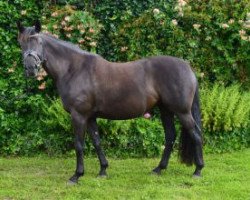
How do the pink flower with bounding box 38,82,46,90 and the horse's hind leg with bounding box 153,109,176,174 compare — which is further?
the pink flower with bounding box 38,82,46,90

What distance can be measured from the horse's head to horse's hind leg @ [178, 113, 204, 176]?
2.11m

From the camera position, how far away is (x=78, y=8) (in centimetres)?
932

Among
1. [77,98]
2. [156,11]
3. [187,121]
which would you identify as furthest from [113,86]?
[156,11]

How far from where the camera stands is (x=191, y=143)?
260 inches

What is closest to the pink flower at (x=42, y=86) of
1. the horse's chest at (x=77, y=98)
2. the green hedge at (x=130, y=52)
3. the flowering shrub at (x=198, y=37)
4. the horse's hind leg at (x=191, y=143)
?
the green hedge at (x=130, y=52)

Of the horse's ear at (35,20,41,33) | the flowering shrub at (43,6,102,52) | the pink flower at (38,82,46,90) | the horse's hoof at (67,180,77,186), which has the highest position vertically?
the horse's ear at (35,20,41,33)

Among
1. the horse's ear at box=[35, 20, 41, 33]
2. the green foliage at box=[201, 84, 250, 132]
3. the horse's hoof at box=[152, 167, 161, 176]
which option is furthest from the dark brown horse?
the green foliage at box=[201, 84, 250, 132]

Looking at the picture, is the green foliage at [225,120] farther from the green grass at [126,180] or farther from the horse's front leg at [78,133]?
the horse's front leg at [78,133]

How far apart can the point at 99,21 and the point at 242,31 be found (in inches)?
110

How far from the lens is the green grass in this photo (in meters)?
5.90

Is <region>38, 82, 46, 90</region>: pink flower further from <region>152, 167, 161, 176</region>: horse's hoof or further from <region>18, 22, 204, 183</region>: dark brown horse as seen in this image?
<region>152, 167, 161, 176</region>: horse's hoof

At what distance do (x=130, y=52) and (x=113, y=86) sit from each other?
2.46 metres

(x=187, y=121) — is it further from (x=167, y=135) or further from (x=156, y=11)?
(x=156, y=11)

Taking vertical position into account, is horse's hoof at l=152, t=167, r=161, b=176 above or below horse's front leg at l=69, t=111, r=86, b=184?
below
